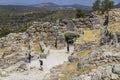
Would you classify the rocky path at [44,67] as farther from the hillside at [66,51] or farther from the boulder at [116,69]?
the boulder at [116,69]

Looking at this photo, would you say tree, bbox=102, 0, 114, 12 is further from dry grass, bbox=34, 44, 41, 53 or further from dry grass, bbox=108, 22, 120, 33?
dry grass, bbox=108, 22, 120, 33

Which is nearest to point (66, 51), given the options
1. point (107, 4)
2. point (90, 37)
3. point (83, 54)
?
point (90, 37)

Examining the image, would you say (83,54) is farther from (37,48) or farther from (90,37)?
(37,48)

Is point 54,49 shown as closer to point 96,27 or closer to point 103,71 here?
point 96,27

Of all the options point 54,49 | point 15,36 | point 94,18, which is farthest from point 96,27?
point 15,36

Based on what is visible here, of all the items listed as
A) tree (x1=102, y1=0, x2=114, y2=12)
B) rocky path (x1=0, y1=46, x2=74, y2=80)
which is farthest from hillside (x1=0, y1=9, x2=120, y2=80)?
tree (x1=102, y1=0, x2=114, y2=12)

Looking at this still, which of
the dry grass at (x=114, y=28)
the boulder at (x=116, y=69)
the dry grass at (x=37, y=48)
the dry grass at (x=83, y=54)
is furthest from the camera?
the dry grass at (x=37, y=48)

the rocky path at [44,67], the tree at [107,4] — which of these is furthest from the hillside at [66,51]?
the tree at [107,4]

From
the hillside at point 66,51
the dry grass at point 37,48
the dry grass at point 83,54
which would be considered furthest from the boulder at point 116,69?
the dry grass at point 37,48

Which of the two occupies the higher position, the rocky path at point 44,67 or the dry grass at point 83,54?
the dry grass at point 83,54

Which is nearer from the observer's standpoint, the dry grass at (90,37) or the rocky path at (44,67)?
the rocky path at (44,67)

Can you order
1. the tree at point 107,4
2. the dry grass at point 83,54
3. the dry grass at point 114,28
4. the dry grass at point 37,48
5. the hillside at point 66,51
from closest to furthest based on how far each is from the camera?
the hillside at point 66,51 < the dry grass at point 83,54 < the dry grass at point 114,28 < the dry grass at point 37,48 < the tree at point 107,4

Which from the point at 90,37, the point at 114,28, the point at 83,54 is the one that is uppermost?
the point at 114,28

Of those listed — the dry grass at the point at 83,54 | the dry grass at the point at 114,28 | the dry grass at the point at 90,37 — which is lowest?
the dry grass at the point at 83,54
